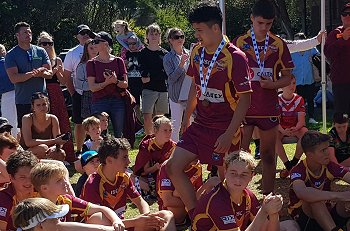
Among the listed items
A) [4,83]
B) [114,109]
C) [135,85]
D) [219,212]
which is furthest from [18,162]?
[135,85]

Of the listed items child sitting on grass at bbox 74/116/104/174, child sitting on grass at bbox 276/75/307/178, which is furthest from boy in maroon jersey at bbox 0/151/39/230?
child sitting on grass at bbox 276/75/307/178

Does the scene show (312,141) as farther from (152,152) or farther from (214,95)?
(152,152)

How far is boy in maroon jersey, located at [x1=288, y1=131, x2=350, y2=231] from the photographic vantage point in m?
5.16

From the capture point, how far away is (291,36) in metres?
23.1

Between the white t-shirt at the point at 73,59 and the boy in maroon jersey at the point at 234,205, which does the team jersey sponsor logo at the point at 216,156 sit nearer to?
the boy in maroon jersey at the point at 234,205

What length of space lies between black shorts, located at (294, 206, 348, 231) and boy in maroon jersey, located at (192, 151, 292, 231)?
29.6 inches

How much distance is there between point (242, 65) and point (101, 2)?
3055cm

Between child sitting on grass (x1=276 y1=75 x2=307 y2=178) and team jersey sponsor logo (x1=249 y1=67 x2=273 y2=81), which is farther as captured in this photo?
child sitting on grass (x1=276 y1=75 x2=307 y2=178)

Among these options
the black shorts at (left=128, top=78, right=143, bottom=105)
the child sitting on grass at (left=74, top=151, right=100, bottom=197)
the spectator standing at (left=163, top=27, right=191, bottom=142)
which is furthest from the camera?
the black shorts at (left=128, top=78, right=143, bottom=105)

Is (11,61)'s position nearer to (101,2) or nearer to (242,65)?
(242,65)

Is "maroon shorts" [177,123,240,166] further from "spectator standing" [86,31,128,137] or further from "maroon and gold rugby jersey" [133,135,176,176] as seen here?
"spectator standing" [86,31,128,137]

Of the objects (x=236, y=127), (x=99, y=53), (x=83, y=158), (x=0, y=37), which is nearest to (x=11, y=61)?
(x=99, y=53)

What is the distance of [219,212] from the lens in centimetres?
438

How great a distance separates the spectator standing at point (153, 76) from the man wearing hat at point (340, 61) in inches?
105
